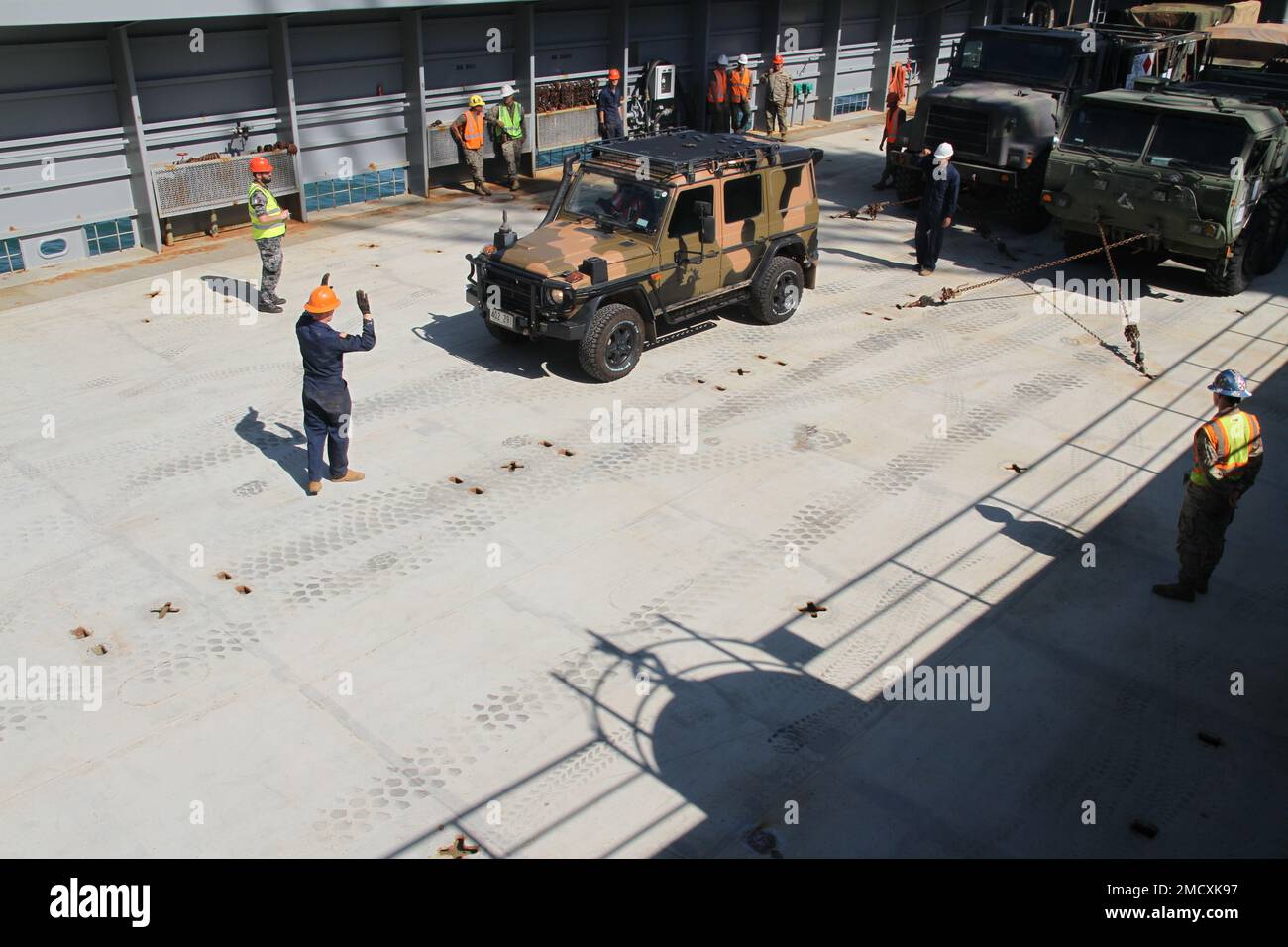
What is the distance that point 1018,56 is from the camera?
17.5 m

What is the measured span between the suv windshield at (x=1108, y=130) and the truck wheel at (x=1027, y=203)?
1.48 m

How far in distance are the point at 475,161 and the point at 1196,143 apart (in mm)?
10118

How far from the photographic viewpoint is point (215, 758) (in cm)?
638

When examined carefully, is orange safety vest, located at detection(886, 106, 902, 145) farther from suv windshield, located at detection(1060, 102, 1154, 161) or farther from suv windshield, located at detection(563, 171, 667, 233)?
suv windshield, located at detection(563, 171, 667, 233)

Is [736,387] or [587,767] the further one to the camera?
[736,387]

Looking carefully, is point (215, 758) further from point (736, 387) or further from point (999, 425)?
point (999, 425)

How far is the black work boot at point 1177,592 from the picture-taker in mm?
8031

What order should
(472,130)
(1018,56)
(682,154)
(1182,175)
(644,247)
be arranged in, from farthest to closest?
(1018,56) < (472,130) < (1182,175) < (682,154) < (644,247)

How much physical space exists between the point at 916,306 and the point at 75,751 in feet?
34.1

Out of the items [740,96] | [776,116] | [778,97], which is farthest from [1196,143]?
[776,116]

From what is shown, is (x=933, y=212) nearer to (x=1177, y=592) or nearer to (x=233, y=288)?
(x=1177, y=592)

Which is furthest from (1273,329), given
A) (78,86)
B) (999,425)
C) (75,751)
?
(78,86)

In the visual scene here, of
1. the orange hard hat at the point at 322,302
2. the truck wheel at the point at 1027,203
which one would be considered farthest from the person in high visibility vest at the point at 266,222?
the truck wheel at the point at 1027,203

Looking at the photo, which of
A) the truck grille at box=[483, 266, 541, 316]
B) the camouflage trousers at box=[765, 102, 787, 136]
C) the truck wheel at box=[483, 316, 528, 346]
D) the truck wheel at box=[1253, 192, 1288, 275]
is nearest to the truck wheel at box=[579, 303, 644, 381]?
the truck grille at box=[483, 266, 541, 316]
